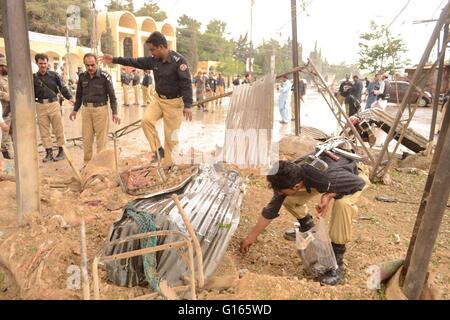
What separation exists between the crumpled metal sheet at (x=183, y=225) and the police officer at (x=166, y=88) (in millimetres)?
1264

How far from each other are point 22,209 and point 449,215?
4.48 m

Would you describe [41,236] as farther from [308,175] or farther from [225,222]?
[308,175]

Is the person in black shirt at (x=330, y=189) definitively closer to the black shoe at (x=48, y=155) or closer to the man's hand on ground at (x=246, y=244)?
the man's hand on ground at (x=246, y=244)

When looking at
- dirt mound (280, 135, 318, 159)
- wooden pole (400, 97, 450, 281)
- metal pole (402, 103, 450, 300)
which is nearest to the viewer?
metal pole (402, 103, 450, 300)

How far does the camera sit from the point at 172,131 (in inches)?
189

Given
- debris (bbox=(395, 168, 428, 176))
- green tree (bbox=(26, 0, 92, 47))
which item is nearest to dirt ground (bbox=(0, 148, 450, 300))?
debris (bbox=(395, 168, 428, 176))

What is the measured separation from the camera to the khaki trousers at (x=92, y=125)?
5316mm

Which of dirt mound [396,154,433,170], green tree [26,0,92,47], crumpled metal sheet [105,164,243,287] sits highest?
green tree [26,0,92,47]

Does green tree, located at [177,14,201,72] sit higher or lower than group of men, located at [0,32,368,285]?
higher

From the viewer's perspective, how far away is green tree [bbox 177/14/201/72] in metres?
36.6

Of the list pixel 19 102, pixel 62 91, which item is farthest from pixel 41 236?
pixel 62 91

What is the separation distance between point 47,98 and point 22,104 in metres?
2.82

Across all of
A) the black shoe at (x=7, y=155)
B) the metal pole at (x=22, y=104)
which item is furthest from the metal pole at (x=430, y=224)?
the black shoe at (x=7, y=155)

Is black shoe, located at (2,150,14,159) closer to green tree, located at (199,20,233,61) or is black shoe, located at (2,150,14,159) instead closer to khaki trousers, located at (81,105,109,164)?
khaki trousers, located at (81,105,109,164)
